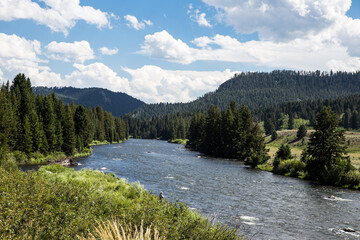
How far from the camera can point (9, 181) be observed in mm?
15062

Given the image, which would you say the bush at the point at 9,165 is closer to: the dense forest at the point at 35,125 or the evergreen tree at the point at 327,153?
the dense forest at the point at 35,125

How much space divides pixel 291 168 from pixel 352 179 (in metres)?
13.0

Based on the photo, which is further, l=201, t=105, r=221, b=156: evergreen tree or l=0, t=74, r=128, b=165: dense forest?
l=201, t=105, r=221, b=156: evergreen tree

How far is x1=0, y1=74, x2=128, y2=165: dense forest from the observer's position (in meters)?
61.6

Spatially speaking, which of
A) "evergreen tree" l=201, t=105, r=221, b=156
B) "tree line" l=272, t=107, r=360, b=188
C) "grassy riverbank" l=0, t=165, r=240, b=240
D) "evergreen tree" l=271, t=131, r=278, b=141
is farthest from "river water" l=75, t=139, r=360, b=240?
"evergreen tree" l=271, t=131, r=278, b=141

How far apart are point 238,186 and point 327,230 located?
60.8 feet

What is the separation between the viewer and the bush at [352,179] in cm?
4529

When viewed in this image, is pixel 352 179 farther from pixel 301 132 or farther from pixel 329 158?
pixel 301 132

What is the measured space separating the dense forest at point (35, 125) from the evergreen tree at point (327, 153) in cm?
5336

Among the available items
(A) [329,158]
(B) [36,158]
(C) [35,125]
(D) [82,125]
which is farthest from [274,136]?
(B) [36,158]

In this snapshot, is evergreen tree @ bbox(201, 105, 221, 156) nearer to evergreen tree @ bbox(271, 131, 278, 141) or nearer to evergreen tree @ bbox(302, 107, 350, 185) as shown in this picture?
evergreen tree @ bbox(302, 107, 350, 185)

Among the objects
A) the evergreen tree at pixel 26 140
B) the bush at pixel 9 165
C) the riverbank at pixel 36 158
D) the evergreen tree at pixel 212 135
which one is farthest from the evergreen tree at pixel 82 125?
the bush at pixel 9 165

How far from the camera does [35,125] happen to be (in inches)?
2694

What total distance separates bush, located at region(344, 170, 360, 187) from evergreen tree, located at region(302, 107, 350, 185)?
1146mm
